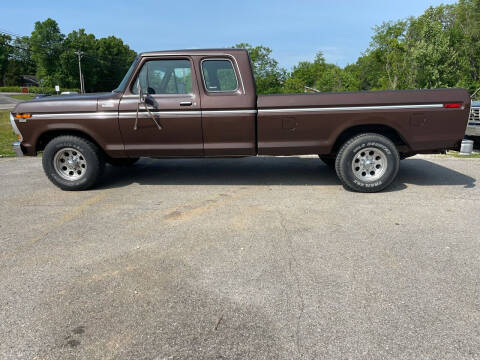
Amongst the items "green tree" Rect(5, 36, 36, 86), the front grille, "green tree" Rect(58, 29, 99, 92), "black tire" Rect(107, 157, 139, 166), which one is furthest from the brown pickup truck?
Answer: "green tree" Rect(5, 36, 36, 86)

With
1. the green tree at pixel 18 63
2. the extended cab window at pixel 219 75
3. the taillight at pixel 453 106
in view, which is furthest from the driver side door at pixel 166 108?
the green tree at pixel 18 63

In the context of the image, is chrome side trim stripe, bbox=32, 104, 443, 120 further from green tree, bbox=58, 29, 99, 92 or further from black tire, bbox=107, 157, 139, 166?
green tree, bbox=58, 29, 99, 92

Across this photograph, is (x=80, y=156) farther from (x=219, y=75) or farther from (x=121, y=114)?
(x=219, y=75)

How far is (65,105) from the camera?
5.08m

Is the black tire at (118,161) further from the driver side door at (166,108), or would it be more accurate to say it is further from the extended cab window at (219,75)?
the extended cab window at (219,75)

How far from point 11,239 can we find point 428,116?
17.7ft

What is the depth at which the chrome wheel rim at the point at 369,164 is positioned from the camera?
4.93m

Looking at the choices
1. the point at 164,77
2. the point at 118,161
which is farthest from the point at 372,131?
the point at 118,161

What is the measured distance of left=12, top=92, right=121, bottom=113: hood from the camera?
5.04 m

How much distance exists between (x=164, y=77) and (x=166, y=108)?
50cm

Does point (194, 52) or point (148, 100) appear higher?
point (194, 52)

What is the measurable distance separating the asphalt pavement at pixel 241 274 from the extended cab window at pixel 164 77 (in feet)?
5.10

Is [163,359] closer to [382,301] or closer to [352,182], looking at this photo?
[382,301]

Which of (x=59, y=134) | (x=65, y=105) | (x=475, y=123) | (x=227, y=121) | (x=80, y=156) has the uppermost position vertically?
(x=65, y=105)
